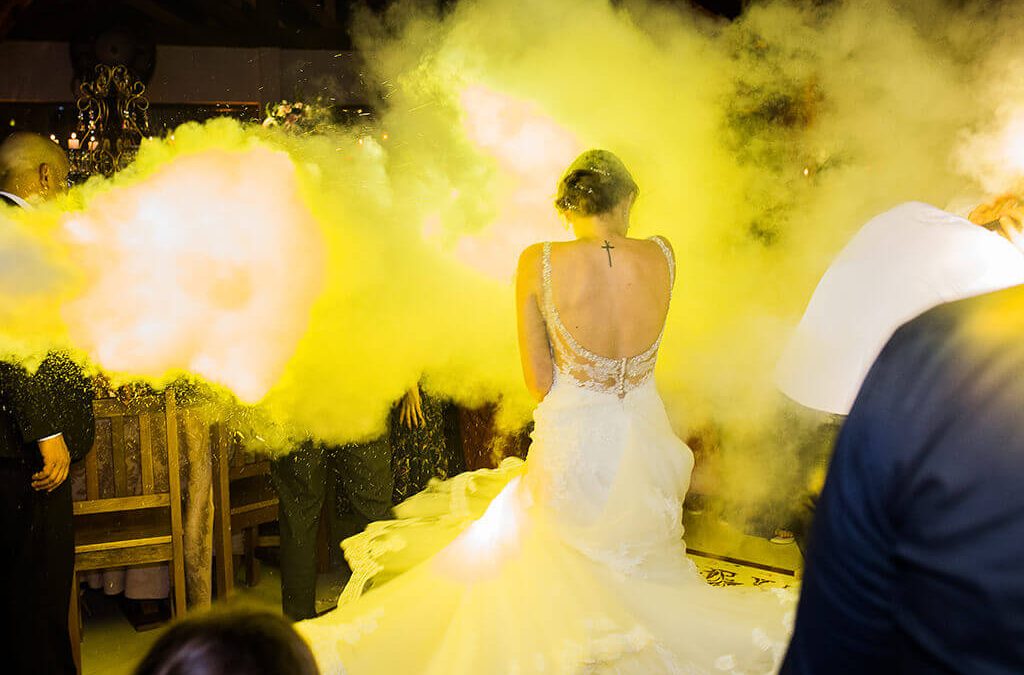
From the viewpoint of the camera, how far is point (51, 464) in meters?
2.78

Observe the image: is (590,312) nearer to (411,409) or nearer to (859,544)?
(411,409)

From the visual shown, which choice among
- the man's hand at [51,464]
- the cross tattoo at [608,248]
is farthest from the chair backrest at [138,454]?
the cross tattoo at [608,248]

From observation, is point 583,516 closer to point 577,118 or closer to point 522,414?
point 522,414

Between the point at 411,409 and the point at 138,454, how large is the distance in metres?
1.23

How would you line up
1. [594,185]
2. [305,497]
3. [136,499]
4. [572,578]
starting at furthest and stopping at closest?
[305,497], [136,499], [594,185], [572,578]

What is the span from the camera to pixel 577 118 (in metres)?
4.38

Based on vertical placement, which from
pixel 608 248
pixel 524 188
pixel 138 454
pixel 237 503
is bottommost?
pixel 237 503

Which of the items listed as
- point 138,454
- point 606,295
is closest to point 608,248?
point 606,295

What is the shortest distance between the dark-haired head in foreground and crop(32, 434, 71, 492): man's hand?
6.15 ft

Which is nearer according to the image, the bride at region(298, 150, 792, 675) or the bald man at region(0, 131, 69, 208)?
the bride at region(298, 150, 792, 675)

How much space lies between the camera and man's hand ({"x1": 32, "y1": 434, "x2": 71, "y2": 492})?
278 centimetres

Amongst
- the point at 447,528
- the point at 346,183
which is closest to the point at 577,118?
the point at 346,183

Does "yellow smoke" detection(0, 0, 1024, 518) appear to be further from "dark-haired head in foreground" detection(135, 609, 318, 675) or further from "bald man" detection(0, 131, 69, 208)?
"dark-haired head in foreground" detection(135, 609, 318, 675)

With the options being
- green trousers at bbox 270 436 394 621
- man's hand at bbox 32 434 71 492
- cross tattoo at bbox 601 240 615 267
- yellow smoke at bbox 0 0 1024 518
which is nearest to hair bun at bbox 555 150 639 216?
cross tattoo at bbox 601 240 615 267
